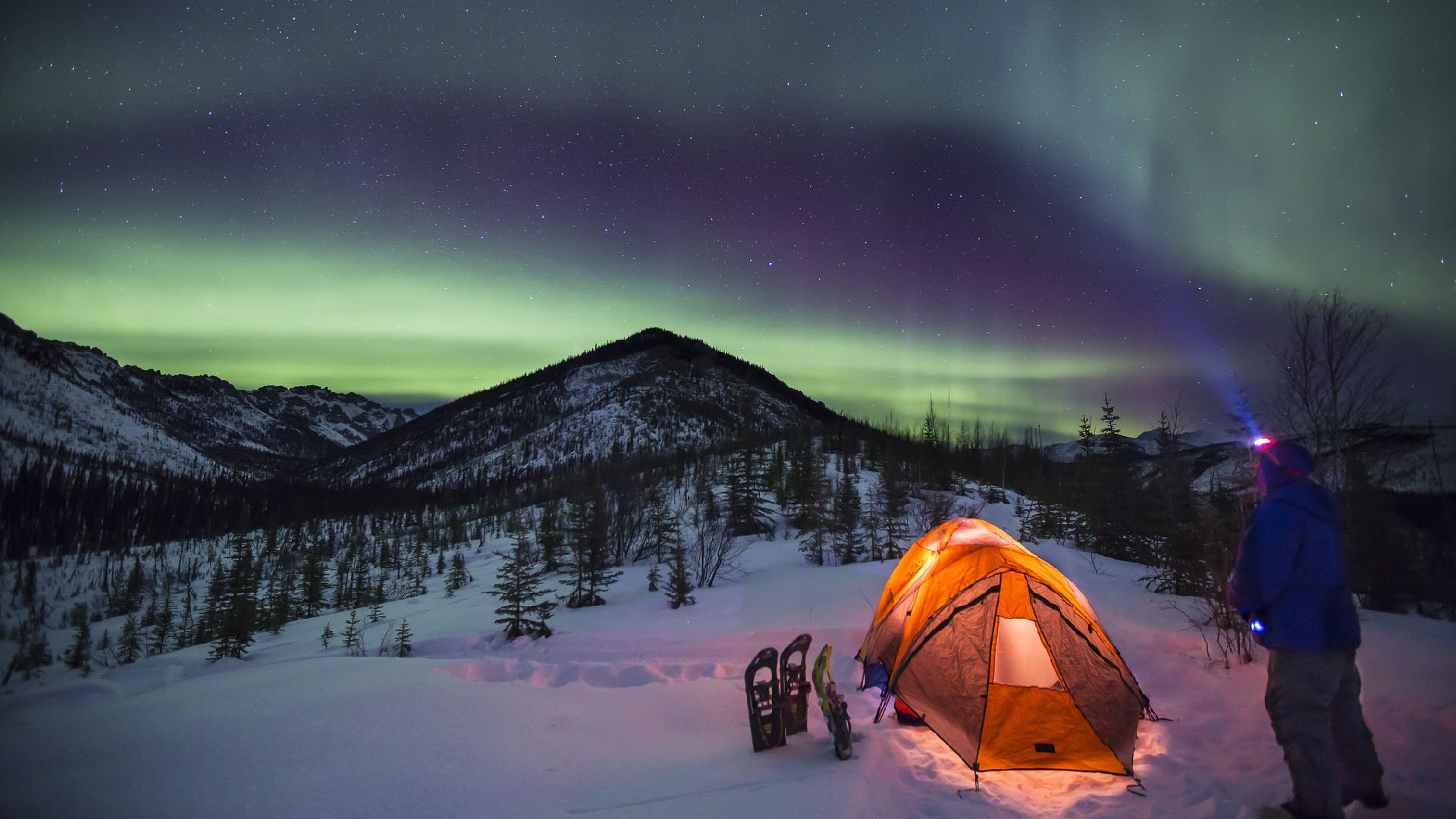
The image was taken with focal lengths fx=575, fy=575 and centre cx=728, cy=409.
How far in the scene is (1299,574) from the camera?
4242 mm

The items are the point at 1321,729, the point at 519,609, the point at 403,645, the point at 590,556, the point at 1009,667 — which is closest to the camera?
the point at 1321,729

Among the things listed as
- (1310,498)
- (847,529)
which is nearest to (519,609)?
(847,529)

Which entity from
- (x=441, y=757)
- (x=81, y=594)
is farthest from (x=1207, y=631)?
(x=81, y=594)

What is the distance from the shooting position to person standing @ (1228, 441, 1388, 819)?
4125mm

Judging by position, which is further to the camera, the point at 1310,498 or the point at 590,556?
the point at 590,556

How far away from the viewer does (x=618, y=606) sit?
657 inches

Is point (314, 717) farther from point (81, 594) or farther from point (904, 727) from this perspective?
point (81, 594)

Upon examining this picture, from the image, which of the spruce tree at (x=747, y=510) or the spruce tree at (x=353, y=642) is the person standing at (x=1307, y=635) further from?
the spruce tree at (x=747, y=510)

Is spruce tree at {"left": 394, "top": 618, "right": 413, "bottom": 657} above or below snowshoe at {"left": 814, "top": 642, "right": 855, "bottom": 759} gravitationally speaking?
below

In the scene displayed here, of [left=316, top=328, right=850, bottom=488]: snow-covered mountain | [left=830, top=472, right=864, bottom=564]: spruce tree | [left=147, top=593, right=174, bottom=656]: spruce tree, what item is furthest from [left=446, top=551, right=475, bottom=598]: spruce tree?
[left=316, top=328, right=850, bottom=488]: snow-covered mountain

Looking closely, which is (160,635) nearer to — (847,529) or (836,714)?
(847,529)

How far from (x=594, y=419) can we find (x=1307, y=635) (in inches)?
5859

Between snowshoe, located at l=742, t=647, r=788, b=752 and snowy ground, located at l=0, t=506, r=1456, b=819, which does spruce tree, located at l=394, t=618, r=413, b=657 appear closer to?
snowy ground, located at l=0, t=506, r=1456, b=819

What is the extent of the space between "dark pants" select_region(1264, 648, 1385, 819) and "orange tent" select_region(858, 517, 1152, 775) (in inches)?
72.2
